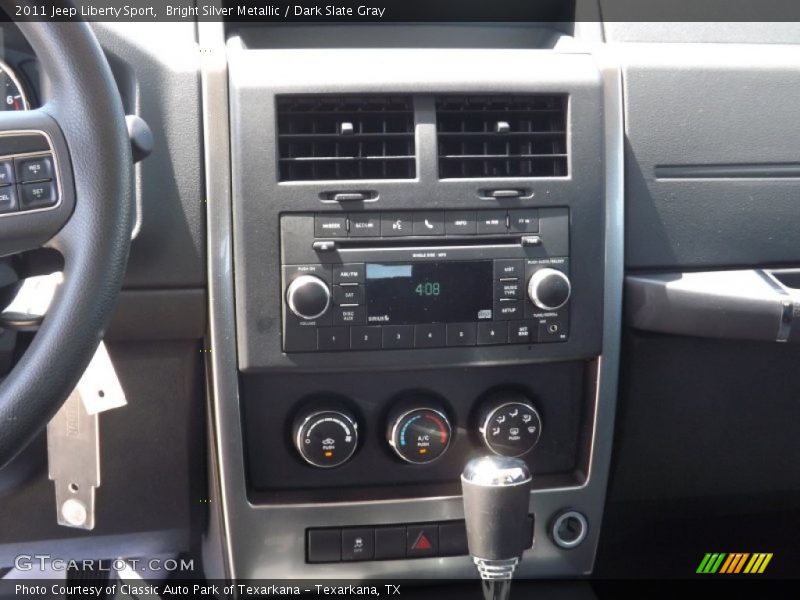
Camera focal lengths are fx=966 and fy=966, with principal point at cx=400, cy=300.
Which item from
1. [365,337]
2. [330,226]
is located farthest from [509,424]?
[330,226]

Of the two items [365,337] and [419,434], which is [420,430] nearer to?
[419,434]

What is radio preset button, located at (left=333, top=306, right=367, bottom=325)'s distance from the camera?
1219 mm

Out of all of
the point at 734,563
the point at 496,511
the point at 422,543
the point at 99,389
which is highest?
the point at 99,389

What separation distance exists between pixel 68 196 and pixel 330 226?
0.35 m

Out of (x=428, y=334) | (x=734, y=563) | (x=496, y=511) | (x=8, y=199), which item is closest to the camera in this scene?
(x=8, y=199)

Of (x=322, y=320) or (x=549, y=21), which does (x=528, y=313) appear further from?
(x=549, y=21)

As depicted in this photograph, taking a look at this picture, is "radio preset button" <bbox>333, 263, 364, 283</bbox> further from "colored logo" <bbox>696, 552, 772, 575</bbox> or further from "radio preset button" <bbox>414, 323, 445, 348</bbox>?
"colored logo" <bbox>696, 552, 772, 575</bbox>

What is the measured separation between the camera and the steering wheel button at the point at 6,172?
928 mm

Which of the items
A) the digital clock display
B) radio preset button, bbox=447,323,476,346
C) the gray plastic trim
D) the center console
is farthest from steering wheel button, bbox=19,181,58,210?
the gray plastic trim

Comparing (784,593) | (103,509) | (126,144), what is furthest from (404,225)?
(784,593)

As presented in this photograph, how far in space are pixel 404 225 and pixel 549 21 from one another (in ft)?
1.60

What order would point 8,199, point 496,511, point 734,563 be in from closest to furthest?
1. point 8,199
2. point 496,511
3. point 734,563

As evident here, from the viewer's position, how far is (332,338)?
1225 mm

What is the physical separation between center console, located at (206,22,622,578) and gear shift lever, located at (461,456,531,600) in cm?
15
